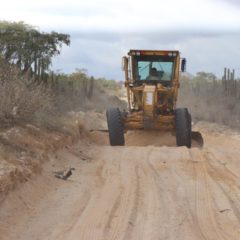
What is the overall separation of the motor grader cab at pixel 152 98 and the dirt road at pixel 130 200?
3.00 metres

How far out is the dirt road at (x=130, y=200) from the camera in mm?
8414

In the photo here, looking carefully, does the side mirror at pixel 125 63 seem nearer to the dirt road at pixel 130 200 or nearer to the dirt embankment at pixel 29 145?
the dirt embankment at pixel 29 145

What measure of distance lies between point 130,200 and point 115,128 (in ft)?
28.7

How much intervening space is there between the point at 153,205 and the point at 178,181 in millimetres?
2337

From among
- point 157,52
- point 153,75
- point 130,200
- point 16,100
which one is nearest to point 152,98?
point 153,75

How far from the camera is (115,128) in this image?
1891 cm

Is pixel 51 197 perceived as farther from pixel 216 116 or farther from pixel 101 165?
pixel 216 116

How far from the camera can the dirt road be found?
841 cm

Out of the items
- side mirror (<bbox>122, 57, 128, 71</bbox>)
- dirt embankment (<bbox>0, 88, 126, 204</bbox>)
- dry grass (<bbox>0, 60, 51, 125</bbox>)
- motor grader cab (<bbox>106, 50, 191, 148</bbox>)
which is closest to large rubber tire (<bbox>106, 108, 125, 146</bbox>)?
motor grader cab (<bbox>106, 50, 191, 148</bbox>)

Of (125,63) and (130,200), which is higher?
(125,63)

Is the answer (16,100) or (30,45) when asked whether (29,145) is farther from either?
(30,45)

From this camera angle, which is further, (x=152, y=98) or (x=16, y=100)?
(x=152, y=98)

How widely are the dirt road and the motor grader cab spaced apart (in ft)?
9.84

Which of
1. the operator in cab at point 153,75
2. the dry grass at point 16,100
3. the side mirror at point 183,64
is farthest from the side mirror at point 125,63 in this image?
the dry grass at point 16,100
